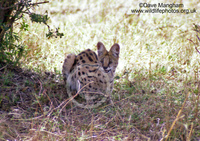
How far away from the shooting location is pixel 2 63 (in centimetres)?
528

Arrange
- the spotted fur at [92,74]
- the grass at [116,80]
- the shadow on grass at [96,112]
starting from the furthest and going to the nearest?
the spotted fur at [92,74], the grass at [116,80], the shadow on grass at [96,112]

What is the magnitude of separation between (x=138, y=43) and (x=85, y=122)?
3.53 meters

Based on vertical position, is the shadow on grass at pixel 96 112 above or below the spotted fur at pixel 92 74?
below

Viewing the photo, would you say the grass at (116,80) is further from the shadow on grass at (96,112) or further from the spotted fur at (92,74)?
the spotted fur at (92,74)

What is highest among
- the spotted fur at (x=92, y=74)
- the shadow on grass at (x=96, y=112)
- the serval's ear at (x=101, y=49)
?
the serval's ear at (x=101, y=49)

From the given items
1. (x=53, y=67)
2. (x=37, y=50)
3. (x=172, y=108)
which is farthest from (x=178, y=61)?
(x=37, y=50)

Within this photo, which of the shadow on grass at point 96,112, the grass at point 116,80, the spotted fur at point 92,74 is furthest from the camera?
the spotted fur at point 92,74

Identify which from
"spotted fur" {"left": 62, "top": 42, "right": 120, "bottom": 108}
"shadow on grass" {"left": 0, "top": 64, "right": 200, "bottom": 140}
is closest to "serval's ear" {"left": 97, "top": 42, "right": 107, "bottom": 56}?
"spotted fur" {"left": 62, "top": 42, "right": 120, "bottom": 108}

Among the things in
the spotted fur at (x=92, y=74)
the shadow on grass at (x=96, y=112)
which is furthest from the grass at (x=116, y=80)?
the spotted fur at (x=92, y=74)

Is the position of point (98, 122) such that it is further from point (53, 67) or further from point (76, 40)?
point (76, 40)

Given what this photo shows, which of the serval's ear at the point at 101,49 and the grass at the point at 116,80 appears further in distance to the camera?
the serval's ear at the point at 101,49

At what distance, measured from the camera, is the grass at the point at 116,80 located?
12.4 feet

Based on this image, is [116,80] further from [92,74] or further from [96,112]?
[96,112]

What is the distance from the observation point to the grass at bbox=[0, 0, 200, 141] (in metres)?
3.78
